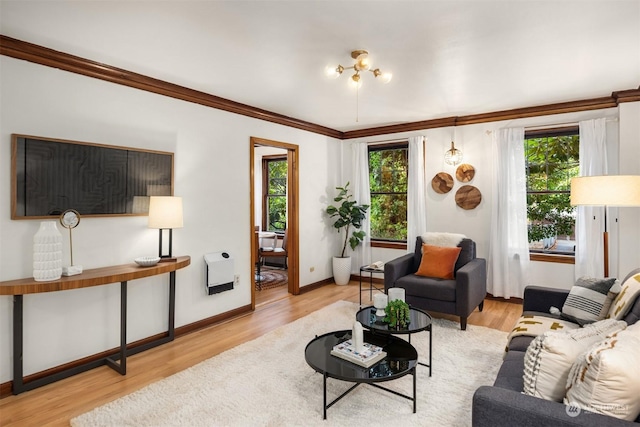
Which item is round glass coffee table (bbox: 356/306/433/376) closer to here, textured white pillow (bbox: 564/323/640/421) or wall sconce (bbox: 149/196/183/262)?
textured white pillow (bbox: 564/323/640/421)

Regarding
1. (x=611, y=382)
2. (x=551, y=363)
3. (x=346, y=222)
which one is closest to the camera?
(x=611, y=382)

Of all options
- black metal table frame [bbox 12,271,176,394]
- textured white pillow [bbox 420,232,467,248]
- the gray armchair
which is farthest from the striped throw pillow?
black metal table frame [bbox 12,271,176,394]

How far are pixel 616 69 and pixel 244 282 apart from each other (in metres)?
4.44

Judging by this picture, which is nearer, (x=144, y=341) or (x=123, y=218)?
(x=123, y=218)

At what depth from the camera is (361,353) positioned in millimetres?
2387

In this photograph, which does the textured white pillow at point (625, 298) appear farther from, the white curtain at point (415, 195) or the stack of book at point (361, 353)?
the white curtain at point (415, 195)

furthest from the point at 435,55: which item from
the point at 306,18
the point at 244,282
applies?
the point at 244,282

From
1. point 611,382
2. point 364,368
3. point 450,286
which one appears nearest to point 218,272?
point 364,368

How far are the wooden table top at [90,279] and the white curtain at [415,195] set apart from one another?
11.2 ft

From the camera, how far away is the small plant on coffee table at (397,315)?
276 centimetres

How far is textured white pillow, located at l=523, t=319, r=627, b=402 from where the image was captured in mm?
1471

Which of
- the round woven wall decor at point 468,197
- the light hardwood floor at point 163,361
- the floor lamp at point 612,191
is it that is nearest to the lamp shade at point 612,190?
the floor lamp at point 612,191

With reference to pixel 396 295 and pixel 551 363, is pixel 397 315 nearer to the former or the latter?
pixel 396 295

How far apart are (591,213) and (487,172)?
1.29 metres
